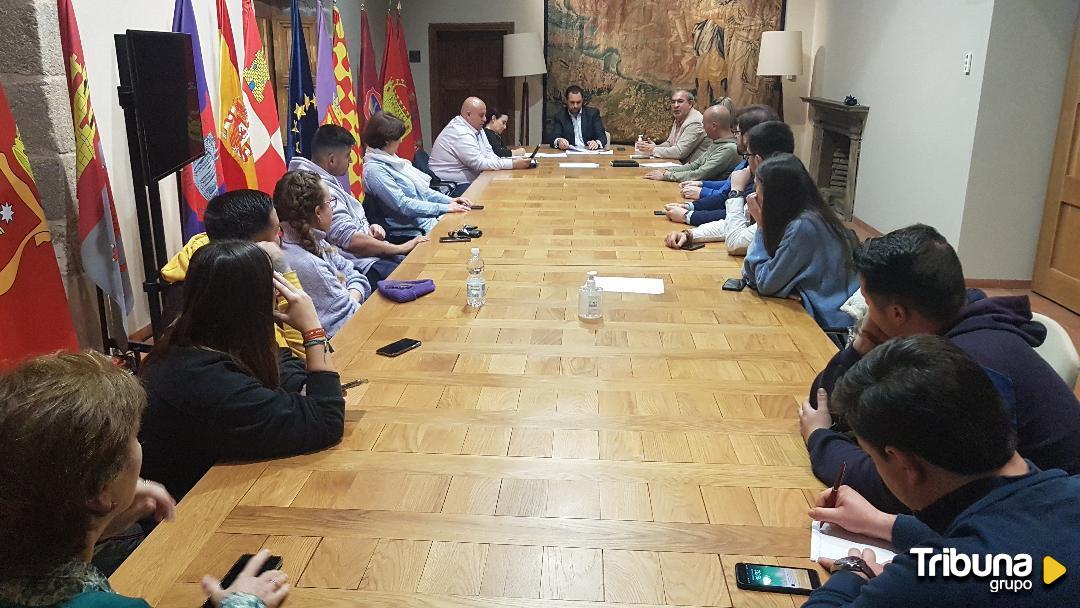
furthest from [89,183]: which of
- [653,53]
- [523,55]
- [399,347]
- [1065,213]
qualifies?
[653,53]

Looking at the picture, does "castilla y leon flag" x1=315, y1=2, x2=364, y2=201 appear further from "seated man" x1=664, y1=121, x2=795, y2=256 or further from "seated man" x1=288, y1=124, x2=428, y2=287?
"seated man" x1=664, y1=121, x2=795, y2=256

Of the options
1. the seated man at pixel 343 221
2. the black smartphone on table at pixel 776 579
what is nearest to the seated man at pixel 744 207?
the seated man at pixel 343 221

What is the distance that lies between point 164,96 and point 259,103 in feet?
5.85

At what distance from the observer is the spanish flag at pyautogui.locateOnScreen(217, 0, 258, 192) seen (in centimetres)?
433

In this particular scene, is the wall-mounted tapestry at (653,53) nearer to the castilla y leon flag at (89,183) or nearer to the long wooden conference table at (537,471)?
the castilla y leon flag at (89,183)

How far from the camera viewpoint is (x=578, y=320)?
97.7 inches

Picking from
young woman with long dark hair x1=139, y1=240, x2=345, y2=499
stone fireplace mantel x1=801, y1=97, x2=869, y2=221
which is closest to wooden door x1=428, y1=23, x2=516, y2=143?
stone fireplace mantel x1=801, y1=97, x2=869, y2=221

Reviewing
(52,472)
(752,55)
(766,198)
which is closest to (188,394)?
(52,472)

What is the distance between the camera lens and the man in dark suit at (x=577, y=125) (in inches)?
298

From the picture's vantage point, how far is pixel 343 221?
12.3 feet

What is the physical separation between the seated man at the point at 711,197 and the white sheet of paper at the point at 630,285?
108cm

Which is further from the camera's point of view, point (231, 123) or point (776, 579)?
point (231, 123)

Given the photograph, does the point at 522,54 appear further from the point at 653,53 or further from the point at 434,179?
the point at 434,179

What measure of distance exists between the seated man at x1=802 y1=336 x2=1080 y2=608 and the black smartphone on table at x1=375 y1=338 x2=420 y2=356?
131 centimetres
